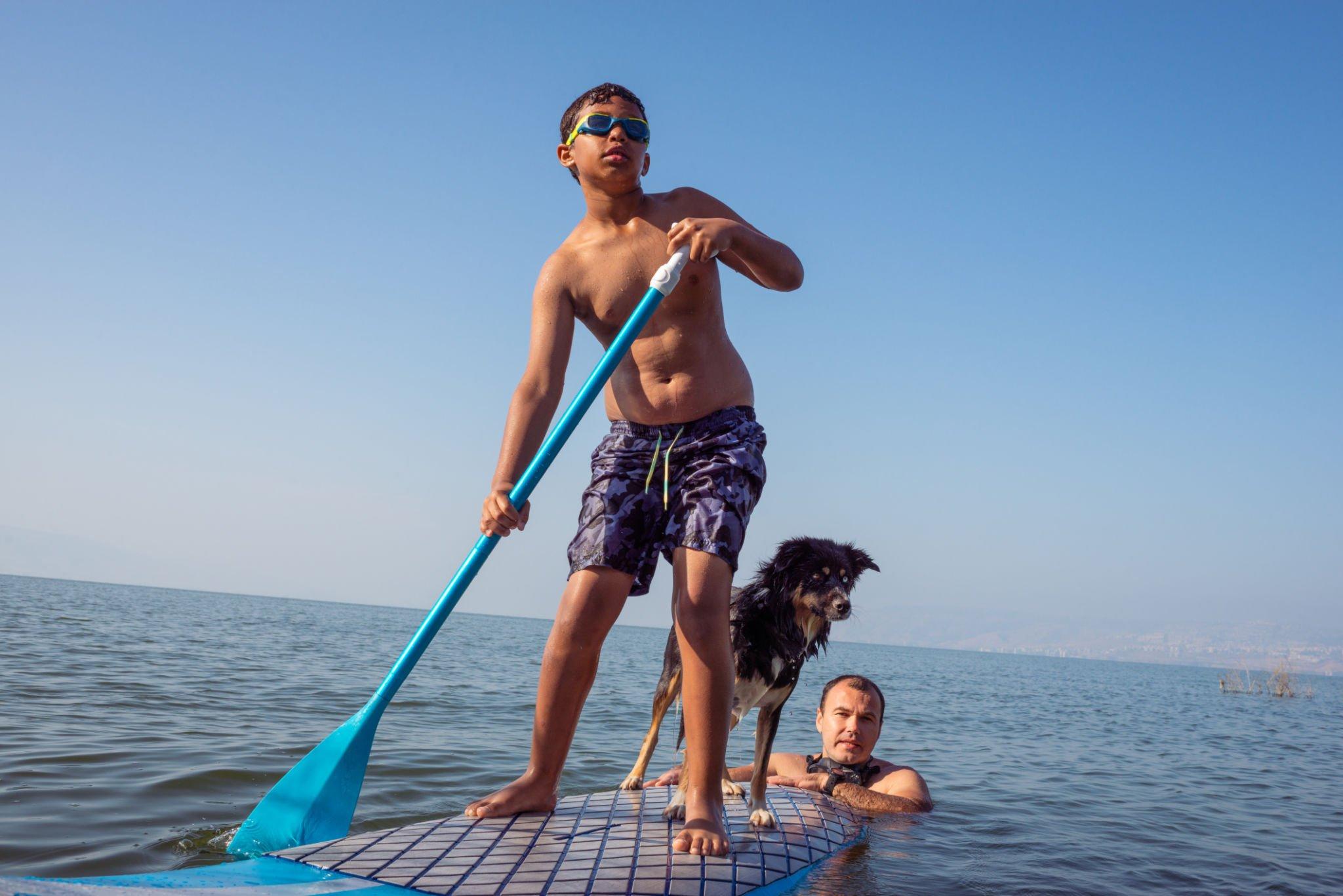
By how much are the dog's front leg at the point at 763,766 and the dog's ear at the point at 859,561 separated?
86cm

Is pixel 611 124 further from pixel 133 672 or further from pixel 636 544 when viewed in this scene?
pixel 133 672

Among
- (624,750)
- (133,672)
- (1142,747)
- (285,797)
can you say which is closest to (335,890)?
(285,797)

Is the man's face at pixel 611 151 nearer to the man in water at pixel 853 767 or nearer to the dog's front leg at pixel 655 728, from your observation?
the dog's front leg at pixel 655 728

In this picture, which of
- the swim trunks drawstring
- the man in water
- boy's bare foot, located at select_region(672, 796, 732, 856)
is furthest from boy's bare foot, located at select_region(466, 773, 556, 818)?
the man in water

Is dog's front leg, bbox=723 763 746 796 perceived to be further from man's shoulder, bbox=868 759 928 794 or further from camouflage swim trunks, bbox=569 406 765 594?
camouflage swim trunks, bbox=569 406 765 594

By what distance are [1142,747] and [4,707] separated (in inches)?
435

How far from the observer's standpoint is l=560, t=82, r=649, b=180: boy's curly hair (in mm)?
3662

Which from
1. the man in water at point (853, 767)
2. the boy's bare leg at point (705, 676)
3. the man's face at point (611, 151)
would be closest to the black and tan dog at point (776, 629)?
the man in water at point (853, 767)

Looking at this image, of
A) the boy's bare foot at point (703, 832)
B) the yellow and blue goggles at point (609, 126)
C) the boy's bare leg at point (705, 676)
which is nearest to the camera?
the boy's bare foot at point (703, 832)

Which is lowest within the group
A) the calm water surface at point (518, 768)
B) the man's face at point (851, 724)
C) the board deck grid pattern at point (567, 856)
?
the calm water surface at point (518, 768)

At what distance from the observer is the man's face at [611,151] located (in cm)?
361

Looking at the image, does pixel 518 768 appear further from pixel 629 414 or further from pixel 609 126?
pixel 609 126

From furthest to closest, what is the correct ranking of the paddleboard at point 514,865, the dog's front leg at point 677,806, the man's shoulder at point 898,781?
the man's shoulder at point 898,781
the dog's front leg at point 677,806
the paddleboard at point 514,865

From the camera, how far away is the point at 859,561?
504 cm
